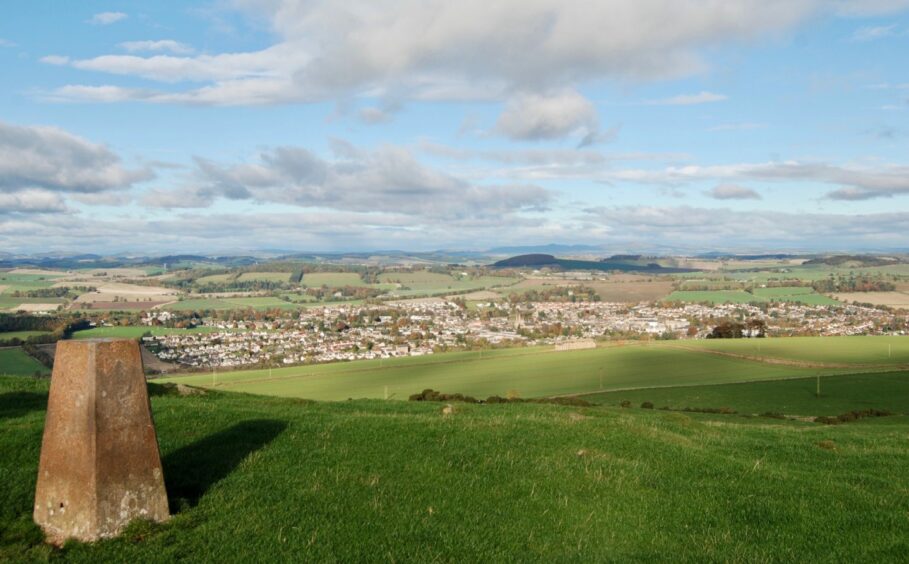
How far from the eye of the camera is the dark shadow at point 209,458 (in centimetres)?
1098

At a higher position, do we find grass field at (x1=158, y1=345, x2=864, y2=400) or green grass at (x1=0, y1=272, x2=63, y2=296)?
green grass at (x1=0, y1=272, x2=63, y2=296)

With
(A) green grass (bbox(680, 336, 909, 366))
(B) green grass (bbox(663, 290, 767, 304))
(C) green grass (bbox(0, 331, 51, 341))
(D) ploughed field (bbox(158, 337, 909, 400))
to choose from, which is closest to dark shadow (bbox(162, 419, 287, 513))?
(D) ploughed field (bbox(158, 337, 909, 400))

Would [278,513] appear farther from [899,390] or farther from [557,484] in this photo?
[899,390]

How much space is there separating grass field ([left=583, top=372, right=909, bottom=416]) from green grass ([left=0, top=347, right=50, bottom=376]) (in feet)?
154

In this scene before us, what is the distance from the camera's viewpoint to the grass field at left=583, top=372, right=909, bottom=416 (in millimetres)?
45438

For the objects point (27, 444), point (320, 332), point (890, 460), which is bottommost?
point (320, 332)

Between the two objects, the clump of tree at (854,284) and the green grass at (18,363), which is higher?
the clump of tree at (854,284)

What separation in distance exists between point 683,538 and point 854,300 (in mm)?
166968

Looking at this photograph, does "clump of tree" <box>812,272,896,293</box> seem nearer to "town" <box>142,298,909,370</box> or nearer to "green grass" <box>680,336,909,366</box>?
"town" <box>142,298,909,370</box>

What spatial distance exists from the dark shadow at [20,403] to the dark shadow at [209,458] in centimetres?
629

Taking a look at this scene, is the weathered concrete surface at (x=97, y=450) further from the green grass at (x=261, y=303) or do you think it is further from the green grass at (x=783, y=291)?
the green grass at (x=783, y=291)

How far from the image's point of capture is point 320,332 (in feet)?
380

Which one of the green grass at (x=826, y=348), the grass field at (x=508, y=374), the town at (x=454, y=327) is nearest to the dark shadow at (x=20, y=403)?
the grass field at (x=508, y=374)

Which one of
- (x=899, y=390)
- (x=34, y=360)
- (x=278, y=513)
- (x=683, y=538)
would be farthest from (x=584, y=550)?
(x=34, y=360)
